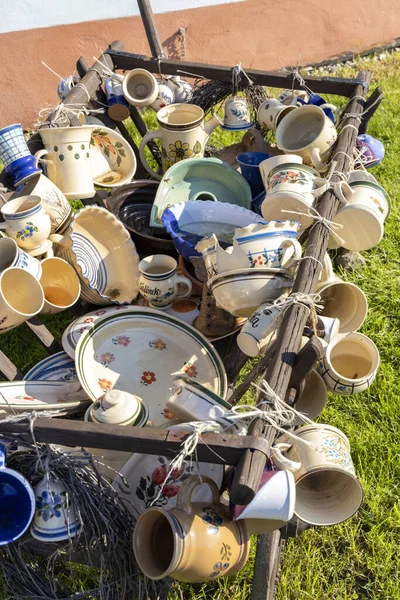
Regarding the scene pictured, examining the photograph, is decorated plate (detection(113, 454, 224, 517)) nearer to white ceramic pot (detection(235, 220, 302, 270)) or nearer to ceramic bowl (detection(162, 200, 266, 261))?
white ceramic pot (detection(235, 220, 302, 270))

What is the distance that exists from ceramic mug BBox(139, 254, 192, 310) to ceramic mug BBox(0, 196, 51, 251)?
13.8 inches

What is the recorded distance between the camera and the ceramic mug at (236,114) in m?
2.66

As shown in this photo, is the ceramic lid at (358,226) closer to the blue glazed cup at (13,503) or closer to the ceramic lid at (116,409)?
the ceramic lid at (116,409)

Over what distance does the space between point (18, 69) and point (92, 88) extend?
6.38 ft

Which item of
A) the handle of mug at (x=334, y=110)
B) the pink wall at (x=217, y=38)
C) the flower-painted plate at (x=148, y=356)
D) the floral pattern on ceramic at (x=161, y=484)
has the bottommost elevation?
the floral pattern on ceramic at (x=161, y=484)

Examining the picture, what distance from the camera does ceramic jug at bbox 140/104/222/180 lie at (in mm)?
2480

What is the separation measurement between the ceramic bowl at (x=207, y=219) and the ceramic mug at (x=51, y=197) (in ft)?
1.14

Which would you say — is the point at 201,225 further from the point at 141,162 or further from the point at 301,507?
the point at 301,507

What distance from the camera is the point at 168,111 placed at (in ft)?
8.51

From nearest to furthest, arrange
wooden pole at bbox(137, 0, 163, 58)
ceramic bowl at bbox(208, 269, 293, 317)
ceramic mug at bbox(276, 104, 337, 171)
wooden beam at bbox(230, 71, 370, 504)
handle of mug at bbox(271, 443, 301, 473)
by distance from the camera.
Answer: wooden beam at bbox(230, 71, 370, 504) → handle of mug at bbox(271, 443, 301, 473) → ceramic bowl at bbox(208, 269, 293, 317) → ceramic mug at bbox(276, 104, 337, 171) → wooden pole at bbox(137, 0, 163, 58)

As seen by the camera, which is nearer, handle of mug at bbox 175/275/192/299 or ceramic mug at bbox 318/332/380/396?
ceramic mug at bbox 318/332/380/396

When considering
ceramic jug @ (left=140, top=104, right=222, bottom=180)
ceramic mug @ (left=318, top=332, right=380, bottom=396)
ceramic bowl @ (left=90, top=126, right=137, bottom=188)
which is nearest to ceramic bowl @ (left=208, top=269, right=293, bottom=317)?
ceramic mug @ (left=318, top=332, right=380, bottom=396)

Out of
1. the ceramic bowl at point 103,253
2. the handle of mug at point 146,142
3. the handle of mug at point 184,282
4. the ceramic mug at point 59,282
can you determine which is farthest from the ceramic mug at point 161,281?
the handle of mug at point 146,142

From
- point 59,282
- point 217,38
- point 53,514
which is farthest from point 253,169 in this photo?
point 217,38
